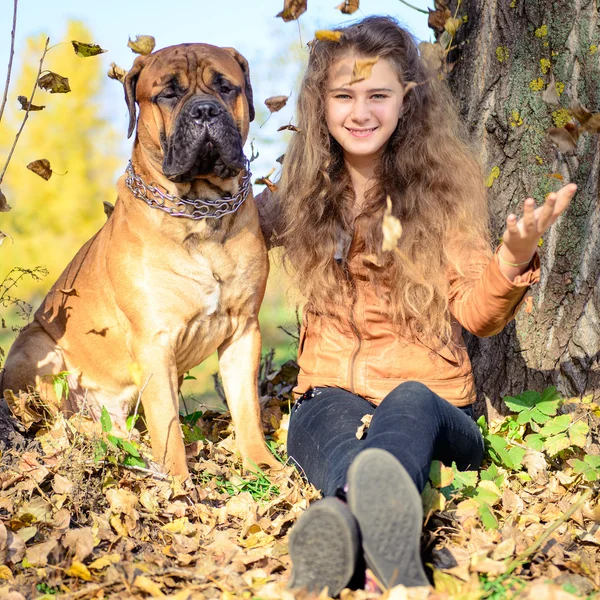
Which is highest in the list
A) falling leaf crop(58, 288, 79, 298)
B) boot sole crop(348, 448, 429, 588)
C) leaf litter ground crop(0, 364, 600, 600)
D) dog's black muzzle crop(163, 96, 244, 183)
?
dog's black muzzle crop(163, 96, 244, 183)

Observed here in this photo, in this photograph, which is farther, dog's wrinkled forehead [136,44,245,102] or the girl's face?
dog's wrinkled forehead [136,44,245,102]

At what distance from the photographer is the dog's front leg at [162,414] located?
10.00 feet

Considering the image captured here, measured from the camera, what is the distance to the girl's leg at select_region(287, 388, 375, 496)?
2.55 m

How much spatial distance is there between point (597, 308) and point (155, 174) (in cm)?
206

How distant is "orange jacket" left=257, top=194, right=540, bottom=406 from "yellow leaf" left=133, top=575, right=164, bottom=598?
3.79 ft

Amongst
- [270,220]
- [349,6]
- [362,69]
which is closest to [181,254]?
[270,220]

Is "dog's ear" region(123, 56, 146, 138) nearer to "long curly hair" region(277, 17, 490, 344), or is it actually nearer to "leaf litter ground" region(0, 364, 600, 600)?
"long curly hair" region(277, 17, 490, 344)

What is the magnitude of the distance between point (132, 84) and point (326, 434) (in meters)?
1.71

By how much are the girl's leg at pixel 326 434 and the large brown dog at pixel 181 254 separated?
35 cm

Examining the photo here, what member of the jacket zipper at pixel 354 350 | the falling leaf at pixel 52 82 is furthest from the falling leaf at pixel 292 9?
the jacket zipper at pixel 354 350

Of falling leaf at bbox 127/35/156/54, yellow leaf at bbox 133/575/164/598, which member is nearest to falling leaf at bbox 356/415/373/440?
yellow leaf at bbox 133/575/164/598

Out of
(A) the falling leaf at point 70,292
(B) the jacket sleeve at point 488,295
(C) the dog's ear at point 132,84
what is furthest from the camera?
(A) the falling leaf at point 70,292

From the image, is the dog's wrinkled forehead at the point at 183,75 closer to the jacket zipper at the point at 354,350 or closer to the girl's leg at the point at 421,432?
the jacket zipper at the point at 354,350

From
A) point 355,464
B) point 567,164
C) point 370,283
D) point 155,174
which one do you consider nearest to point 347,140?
point 370,283
